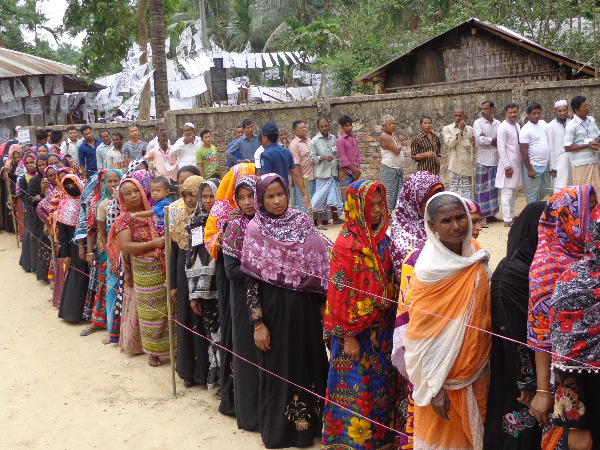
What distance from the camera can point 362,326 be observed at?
3854mm

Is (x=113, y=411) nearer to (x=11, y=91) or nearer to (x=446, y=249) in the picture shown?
(x=446, y=249)

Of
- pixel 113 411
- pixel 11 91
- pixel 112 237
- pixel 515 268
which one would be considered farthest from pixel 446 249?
pixel 11 91

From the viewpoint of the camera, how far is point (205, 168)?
1224 cm

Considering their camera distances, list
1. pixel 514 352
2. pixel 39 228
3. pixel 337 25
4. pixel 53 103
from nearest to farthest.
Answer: pixel 514 352 → pixel 39 228 → pixel 53 103 → pixel 337 25

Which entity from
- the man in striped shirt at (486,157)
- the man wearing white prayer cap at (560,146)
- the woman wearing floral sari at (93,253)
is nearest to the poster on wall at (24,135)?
the woman wearing floral sari at (93,253)

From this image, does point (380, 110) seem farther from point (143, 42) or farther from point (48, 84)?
point (48, 84)

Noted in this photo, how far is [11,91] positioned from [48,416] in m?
18.6

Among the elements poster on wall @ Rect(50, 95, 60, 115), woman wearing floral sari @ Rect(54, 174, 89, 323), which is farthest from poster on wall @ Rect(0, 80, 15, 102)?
woman wearing floral sari @ Rect(54, 174, 89, 323)

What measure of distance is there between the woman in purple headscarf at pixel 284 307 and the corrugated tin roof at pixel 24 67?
18567mm

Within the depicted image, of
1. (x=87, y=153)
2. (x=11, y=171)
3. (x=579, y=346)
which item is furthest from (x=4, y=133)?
(x=579, y=346)

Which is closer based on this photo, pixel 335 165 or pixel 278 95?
pixel 335 165

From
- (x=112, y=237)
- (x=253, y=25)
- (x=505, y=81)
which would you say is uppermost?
(x=253, y=25)

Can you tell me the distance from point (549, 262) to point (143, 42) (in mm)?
23037

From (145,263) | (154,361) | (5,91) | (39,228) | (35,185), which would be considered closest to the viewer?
(145,263)
